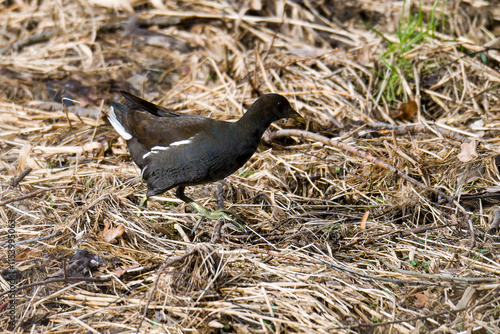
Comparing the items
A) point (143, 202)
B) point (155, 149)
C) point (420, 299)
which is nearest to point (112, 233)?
point (143, 202)

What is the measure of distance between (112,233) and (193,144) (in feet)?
2.61

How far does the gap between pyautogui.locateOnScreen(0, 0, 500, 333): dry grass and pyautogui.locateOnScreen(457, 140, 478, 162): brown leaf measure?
4 centimetres

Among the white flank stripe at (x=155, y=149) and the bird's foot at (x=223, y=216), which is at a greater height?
the white flank stripe at (x=155, y=149)

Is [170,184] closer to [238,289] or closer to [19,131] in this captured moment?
[238,289]

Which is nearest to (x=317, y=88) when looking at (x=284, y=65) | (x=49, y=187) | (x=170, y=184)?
(x=284, y=65)

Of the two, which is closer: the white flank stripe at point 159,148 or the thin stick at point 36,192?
the thin stick at point 36,192

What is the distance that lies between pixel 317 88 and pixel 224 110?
947mm

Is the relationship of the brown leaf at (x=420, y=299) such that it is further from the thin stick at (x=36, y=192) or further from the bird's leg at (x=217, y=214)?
the thin stick at (x=36, y=192)

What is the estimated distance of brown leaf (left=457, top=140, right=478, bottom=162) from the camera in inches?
158

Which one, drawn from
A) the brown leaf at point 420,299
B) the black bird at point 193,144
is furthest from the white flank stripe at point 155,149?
the brown leaf at point 420,299

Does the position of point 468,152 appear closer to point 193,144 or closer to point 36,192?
point 193,144

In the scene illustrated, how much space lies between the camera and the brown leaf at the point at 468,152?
402cm

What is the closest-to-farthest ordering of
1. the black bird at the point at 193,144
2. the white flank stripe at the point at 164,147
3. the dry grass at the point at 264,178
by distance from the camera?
the dry grass at the point at 264,178
the black bird at the point at 193,144
the white flank stripe at the point at 164,147

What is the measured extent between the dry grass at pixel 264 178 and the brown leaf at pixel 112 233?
0.04 m
